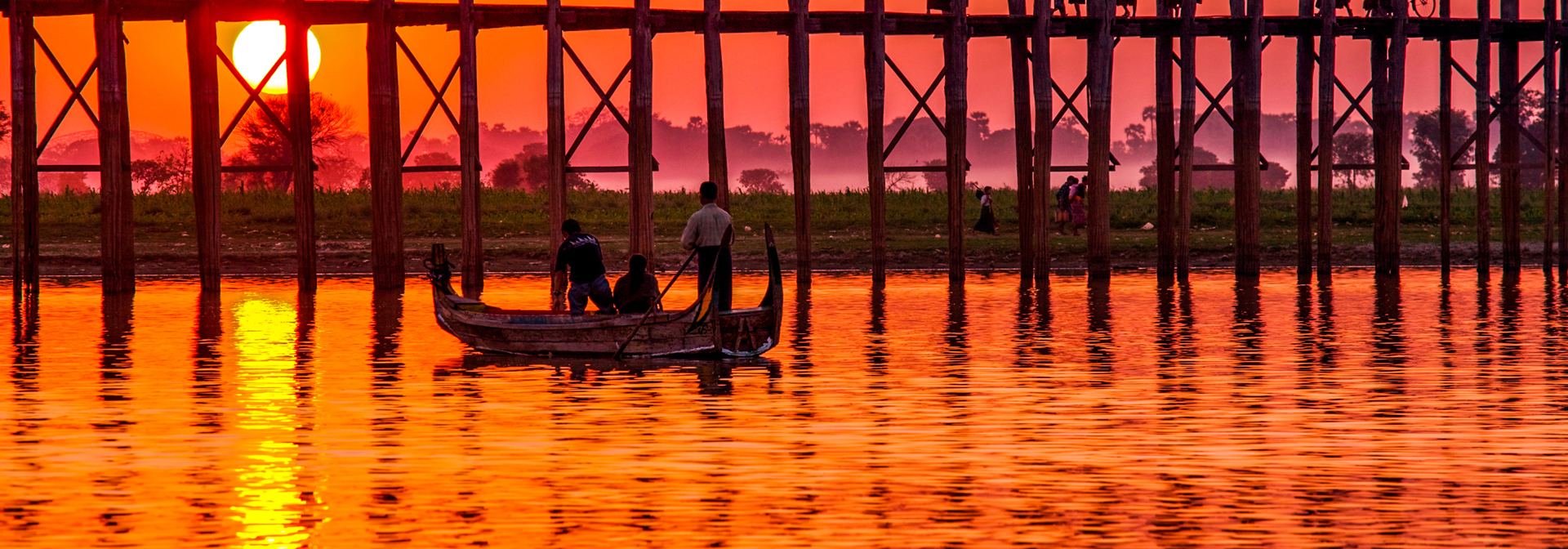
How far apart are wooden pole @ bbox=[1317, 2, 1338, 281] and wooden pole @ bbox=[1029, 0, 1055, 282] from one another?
4194 millimetres

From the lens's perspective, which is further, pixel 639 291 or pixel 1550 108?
pixel 1550 108

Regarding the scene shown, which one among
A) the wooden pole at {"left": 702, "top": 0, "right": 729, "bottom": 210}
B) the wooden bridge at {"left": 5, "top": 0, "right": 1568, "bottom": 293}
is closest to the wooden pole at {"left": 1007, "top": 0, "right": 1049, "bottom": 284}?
the wooden bridge at {"left": 5, "top": 0, "right": 1568, "bottom": 293}

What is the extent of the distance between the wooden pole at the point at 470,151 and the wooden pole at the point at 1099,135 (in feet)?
30.2

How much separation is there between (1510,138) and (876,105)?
37.5ft

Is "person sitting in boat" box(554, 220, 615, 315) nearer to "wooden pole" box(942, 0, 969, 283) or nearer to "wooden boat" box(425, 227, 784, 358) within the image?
"wooden boat" box(425, 227, 784, 358)

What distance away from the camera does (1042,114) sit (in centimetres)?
2919

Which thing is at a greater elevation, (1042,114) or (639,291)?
(1042,114)

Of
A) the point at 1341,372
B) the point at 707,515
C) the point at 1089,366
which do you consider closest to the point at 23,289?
the point at 1089,366

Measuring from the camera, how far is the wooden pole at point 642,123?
2677 centimetres

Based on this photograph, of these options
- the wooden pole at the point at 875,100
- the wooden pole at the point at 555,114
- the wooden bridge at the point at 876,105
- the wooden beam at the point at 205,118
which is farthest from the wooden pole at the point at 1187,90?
the wooden beam at the point at 205,118

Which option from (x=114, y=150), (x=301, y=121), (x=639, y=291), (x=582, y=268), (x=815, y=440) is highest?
(x=301, y=121)

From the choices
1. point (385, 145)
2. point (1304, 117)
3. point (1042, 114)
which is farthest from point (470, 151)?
point (1304, 117)

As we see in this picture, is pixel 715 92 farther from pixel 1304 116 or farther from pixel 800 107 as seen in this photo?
pixel 1304 116

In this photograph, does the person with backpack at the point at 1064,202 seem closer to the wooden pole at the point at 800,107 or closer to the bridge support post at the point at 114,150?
the wooden pole at the point at 800,107
